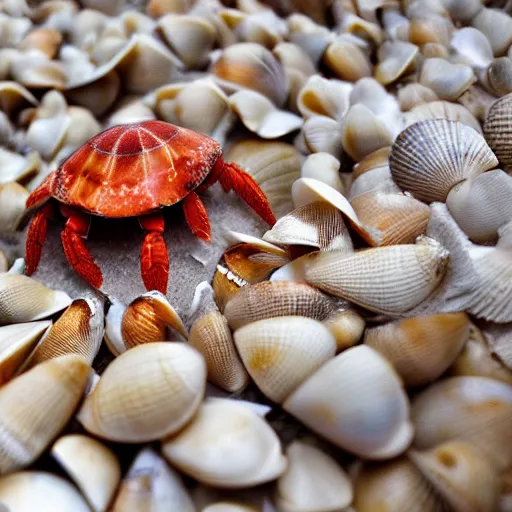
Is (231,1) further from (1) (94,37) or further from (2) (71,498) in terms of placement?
(2) (71,498)

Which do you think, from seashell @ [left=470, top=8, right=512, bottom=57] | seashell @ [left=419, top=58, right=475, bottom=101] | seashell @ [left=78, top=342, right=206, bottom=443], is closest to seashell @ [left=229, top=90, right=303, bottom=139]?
seashell @ [left=419, top=58, right=475, bottom=101]

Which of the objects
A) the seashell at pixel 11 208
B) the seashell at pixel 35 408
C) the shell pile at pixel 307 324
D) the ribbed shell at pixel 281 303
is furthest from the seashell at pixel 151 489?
the seashell at pixel 11 208

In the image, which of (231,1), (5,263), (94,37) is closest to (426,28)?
(231,1)

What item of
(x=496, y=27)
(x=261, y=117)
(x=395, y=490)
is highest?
(x=496, y=27)

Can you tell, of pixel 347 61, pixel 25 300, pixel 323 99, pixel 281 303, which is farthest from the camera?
pixel 347 61

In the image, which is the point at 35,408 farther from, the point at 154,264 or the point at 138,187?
the point at 138,187

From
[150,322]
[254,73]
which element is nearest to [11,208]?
[150,322]

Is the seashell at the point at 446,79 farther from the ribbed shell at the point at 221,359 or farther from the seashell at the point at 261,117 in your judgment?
the ribbed shell at the point at 221,359
